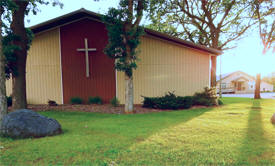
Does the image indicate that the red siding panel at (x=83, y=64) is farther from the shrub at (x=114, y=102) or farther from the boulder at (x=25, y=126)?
the boulder at (x=25, y=126)

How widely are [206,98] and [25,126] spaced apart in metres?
9.78

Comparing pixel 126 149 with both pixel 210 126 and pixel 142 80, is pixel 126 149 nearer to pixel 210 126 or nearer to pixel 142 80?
pixel 210 126

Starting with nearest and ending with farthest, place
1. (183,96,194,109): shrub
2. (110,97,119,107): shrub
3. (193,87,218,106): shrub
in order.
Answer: (183,96,194,109): shrub, (110,97,119,107): shrub, (193,87,218,106): shrub

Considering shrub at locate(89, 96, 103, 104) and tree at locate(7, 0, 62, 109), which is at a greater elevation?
tree at locate(7, 0, 62, 109)

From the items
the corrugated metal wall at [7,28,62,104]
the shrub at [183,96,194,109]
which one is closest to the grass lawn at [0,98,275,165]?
the shrub at [183,96,194,109]

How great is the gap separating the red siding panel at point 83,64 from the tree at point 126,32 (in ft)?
9.28

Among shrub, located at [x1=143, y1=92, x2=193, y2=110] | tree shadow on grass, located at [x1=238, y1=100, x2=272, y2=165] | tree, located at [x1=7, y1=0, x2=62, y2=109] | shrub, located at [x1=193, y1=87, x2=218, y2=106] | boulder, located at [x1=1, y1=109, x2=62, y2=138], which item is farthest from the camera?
shrub, located at [x1=193, y1=87, x2=218, y2=106]

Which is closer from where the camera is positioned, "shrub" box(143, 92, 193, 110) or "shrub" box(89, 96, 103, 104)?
"shrub" box(143, 92, 193, 110)

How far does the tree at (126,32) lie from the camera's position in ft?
24.1

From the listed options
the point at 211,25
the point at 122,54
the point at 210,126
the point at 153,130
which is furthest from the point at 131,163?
the point at 211,25

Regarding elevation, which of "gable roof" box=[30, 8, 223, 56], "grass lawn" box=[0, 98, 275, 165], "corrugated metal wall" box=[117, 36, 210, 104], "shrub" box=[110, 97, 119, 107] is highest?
"gable roof" box=[30, 8, 223, 56]

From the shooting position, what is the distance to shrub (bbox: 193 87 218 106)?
33.3 feet

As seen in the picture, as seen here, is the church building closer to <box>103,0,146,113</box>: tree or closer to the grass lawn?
<box>103,0,146,113</box>: tree

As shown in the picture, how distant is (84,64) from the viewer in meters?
10.5
